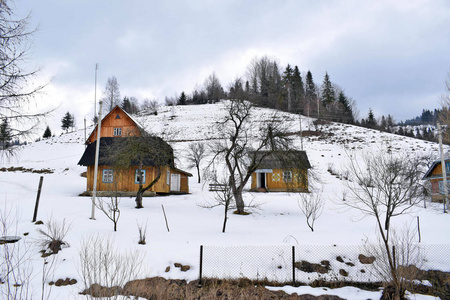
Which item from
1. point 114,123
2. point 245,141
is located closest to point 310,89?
point 114,123

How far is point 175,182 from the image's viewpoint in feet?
90.2

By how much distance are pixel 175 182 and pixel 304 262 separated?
19.4 metres

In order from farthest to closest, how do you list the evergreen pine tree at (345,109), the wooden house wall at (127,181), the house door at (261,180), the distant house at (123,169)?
the evergreen pine tree at (345,109), the house door at (261,180), the wooden house wall at (127,181), the distant house at (123,169)

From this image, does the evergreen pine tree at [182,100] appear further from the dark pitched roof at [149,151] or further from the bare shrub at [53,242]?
the bare shrub at [53,242]

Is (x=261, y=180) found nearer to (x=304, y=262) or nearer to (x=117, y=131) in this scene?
(x=117, y=131)

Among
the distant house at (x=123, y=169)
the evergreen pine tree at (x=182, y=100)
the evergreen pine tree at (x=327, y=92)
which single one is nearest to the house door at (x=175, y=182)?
the distant house at (x=123, y=169)

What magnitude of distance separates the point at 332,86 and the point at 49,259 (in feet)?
289

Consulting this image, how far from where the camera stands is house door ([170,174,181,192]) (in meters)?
26.8

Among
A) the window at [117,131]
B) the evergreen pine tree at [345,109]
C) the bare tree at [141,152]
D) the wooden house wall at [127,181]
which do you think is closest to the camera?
the bare tree at [141,152]

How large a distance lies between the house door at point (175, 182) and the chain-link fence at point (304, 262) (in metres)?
17.0

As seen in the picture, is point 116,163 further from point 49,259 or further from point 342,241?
point 342,241

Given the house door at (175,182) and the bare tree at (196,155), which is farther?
the bare tree at (196,155)

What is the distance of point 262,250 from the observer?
412 inches

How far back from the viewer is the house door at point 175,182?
87.8 feet
